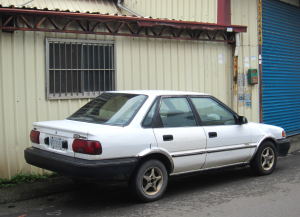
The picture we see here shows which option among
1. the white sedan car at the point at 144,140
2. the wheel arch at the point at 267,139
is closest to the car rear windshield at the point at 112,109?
the white sedan car at the point at 144,140

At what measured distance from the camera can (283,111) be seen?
39.1 ft

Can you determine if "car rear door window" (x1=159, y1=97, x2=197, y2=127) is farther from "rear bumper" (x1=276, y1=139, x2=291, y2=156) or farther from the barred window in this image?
the barred window

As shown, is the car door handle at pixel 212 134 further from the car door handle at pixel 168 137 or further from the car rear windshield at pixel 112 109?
the car rear windshield at pixel 112 109

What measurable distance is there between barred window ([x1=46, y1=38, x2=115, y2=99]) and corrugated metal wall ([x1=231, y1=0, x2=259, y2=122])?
4.13 metres

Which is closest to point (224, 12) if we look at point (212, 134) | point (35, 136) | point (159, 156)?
point (212, 134)

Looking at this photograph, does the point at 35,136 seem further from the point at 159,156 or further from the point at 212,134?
the point at 212,134

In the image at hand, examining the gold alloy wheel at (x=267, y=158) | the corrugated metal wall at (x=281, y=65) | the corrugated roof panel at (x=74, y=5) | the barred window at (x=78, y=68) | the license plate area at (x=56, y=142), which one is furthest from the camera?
the corrugated metal wall at (x=281, y=65)

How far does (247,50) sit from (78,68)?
17.0 feet

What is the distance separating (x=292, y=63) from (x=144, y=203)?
8.74 m

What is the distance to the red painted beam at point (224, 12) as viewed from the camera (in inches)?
399

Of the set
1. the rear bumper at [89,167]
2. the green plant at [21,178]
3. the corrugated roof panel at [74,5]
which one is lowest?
the green plant at [21,178]

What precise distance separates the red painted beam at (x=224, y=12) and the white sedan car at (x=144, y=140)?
4.38 meters

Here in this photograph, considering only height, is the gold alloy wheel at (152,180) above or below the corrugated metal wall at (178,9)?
below

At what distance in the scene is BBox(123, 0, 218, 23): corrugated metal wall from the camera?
28.4ft
